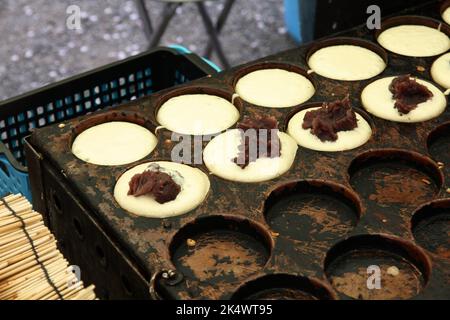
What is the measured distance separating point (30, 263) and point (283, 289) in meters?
0.85

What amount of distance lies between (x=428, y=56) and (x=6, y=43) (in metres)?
4.47

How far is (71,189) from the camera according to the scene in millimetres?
2703

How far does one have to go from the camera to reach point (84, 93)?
351cm

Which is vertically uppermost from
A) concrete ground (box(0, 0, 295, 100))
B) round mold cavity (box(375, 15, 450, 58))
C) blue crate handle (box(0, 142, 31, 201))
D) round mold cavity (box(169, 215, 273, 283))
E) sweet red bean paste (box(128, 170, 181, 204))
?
round mold cavity (box(375, 15, 450, 58))

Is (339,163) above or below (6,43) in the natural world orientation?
above

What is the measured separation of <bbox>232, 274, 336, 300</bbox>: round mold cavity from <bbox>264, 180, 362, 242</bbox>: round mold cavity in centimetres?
23

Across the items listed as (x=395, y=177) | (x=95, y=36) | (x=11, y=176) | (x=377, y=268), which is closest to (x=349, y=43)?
(x=395, y=177)

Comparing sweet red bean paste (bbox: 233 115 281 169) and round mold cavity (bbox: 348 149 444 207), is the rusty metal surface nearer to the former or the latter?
round mold cavity (bbox: 348 149 444 207)

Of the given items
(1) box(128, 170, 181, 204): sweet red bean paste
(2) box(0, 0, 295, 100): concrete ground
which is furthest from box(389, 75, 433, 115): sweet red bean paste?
(2) box(0, 0, 295, 100): concrete ground

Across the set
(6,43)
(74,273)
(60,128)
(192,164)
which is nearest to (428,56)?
(192,164)

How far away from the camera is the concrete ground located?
6.42m

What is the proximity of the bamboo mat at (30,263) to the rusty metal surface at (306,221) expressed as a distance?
19 centimetres

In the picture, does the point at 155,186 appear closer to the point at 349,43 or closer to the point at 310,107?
the point at 310,107
